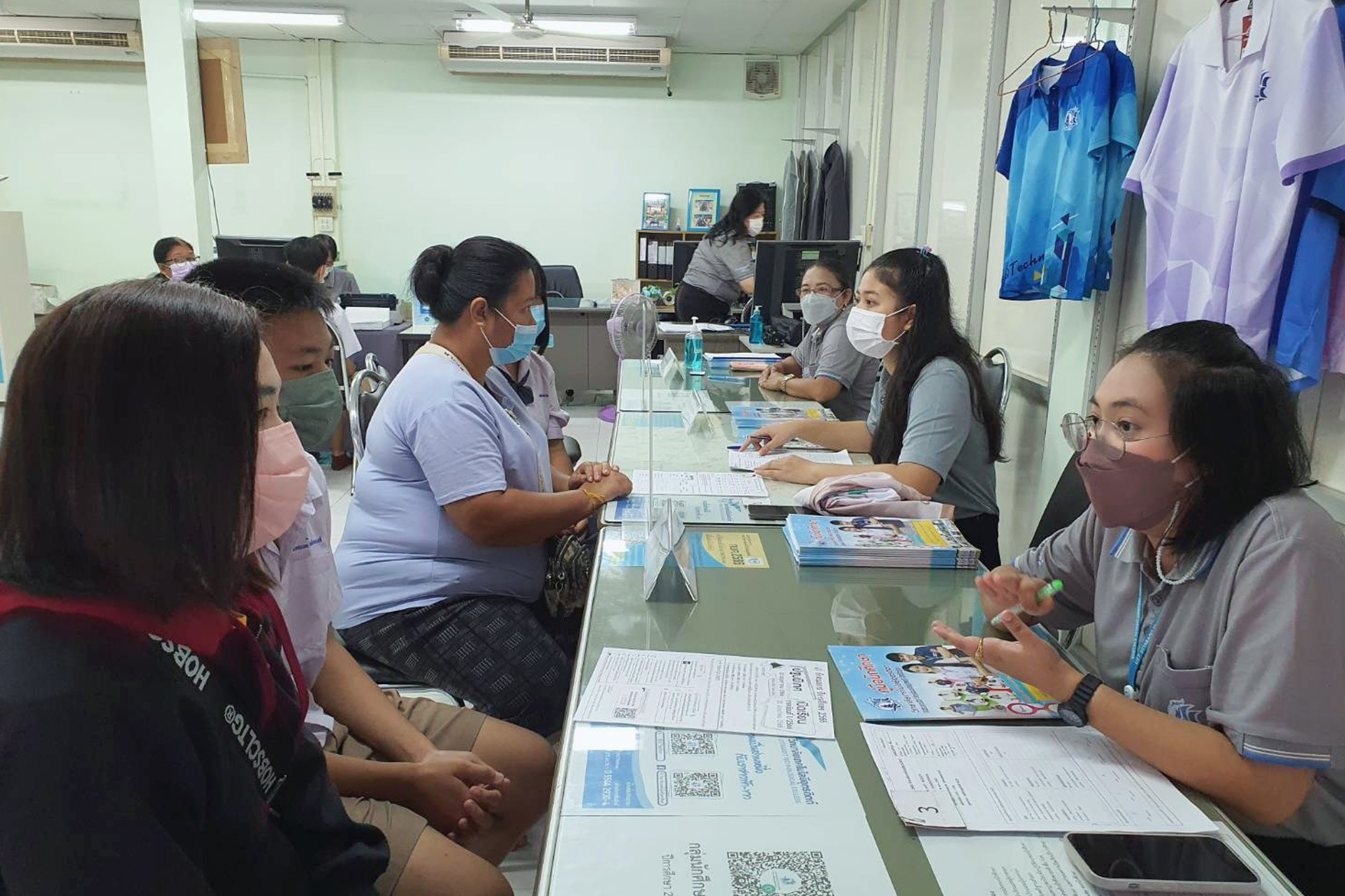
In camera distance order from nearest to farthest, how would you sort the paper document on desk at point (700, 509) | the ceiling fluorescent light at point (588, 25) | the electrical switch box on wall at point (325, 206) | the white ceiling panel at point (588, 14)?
1. the paper document on desk at point (700, 509)
2. the white ceiling panel at point (588, 14)
3. the ceiling fluorescent light at point (588, 25)
4. the electrical switch box on wall at point (325, 206)

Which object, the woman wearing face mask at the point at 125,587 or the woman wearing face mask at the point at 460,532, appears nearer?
the woman wearing face mask at the point at 125,587

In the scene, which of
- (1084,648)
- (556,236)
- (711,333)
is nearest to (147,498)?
(1084,648)

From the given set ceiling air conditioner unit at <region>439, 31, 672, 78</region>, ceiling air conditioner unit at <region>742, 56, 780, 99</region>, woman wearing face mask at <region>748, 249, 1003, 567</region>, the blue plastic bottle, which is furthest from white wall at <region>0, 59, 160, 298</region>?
woman wearing face mask at <region>748, 249, 1003, 567</region>

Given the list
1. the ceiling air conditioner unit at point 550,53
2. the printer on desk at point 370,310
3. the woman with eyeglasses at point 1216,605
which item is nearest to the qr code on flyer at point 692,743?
the woman with eyeglasses at point 1216,605

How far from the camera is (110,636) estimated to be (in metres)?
0.76

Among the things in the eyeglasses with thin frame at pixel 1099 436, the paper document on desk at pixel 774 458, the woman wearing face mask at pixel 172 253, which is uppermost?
the woman wearing face mask at pixel 172 253

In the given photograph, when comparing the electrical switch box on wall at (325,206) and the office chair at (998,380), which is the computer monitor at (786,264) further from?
the electrical switch box on wall at (325,206)

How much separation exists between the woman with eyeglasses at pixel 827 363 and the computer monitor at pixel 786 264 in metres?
0.60

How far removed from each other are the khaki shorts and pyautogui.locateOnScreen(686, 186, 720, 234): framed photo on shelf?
6742 mm

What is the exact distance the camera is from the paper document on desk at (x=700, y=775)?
3.11ft

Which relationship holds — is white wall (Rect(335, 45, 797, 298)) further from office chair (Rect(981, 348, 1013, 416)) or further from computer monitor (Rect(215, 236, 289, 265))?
office chair (Rect(981, 348, 1013, 416))

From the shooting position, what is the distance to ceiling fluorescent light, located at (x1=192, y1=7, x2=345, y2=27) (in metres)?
6.42

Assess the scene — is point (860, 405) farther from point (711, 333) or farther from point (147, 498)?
point (147, 498)

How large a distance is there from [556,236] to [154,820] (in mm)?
7591
